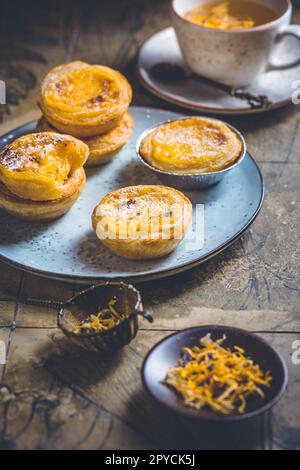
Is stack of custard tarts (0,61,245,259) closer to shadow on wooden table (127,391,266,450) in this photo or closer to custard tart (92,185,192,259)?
custard tart (92,185,192,259)

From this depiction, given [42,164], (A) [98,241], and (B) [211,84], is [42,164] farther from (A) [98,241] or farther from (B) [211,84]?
(B) [211,84]

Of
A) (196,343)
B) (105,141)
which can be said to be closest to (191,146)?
(105,141)

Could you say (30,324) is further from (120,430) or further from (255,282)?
(255,282)

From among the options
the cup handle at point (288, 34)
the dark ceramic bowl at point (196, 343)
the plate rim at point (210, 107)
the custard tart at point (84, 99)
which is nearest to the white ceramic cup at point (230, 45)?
the cup handle at point (288, 34)

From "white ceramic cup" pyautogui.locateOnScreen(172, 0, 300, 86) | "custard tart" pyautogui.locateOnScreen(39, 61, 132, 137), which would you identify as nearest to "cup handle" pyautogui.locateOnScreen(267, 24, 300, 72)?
"white ceramic cup" pyautogui.locateOnScreen(172, 0, 300, 86)

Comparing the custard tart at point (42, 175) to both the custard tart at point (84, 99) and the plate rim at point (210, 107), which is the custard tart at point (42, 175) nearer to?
the custard tart at point (84, 99)
